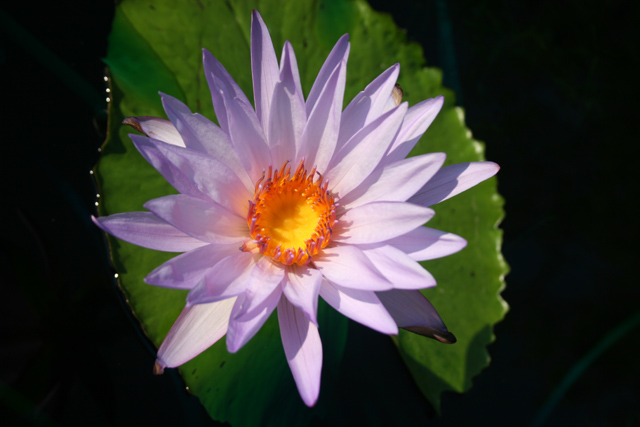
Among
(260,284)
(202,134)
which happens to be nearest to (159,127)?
(202,134)

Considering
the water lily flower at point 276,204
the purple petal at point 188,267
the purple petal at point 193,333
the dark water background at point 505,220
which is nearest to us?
the purple petal at point 188,267

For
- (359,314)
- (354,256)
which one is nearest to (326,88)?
(354,256)

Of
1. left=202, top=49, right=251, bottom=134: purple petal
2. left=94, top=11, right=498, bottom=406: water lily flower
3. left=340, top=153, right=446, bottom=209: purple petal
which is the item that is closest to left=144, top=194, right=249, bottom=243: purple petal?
left=94, top=11, right=498, bottom=406: water lily flower

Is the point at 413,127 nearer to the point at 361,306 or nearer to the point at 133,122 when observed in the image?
the point at 361,306

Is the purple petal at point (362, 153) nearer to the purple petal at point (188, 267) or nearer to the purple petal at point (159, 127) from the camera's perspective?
the purple petal at point (188, 267)

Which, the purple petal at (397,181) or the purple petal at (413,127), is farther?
the purple petal at (413,127)

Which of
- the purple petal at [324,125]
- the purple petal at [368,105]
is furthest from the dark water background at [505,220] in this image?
the purple petal at [368,105]

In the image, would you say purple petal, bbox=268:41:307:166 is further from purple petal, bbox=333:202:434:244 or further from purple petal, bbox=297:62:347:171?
purple petal, bbox=333:202:434:244
